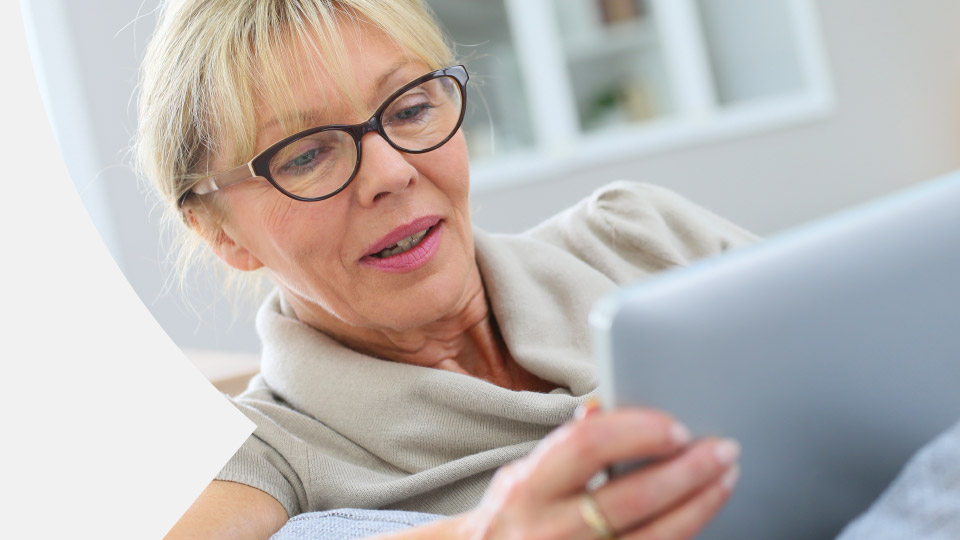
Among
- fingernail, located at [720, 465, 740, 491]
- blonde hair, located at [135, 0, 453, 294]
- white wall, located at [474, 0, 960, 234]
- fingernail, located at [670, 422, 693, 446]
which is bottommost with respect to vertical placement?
white wall, located at [474, 0, 960, 234]

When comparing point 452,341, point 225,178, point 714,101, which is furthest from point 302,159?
point 714,101

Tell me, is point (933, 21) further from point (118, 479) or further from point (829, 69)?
point (118, 479)

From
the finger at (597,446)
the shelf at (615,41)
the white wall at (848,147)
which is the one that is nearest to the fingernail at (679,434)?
the finger at (597,446)

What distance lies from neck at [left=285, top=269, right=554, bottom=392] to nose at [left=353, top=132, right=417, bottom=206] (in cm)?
20

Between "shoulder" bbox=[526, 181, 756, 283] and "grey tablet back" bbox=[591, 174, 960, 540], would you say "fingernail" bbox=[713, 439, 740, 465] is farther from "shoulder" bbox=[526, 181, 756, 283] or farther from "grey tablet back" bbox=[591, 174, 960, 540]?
"shoulder" bbox=[526, 181, 756, 283]

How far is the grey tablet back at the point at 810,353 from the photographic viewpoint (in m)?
0.50

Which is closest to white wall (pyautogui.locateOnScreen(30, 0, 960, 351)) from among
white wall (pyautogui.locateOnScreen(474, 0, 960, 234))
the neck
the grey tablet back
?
white wall (pyautogui.locateOnScreen(474, 0, 960, 234))

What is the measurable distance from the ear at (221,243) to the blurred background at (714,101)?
2.97m

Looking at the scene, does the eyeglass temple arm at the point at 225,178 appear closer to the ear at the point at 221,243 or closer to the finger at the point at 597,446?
the ear at the point at 221,243

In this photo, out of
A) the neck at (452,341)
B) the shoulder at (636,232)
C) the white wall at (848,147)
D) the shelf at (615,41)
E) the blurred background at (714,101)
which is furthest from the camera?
the shelf at (615,41)

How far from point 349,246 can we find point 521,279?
11.0 inches

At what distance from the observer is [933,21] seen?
5223 millimetres

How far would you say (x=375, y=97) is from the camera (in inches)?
43.7

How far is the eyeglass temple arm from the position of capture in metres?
1.11
